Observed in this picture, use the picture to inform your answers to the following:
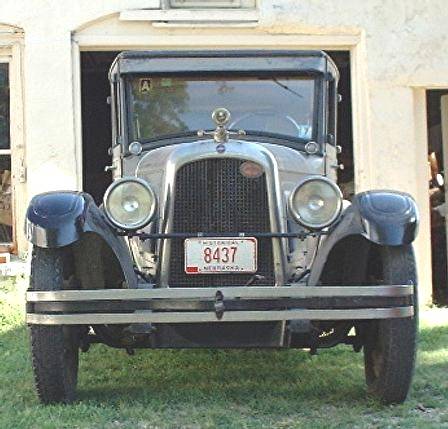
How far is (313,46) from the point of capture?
8953 mm

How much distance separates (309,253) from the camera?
489 centimetres

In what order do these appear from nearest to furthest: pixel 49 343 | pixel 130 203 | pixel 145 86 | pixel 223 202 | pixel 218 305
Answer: pixel 218 305 < pixel 49 343 < pixel 130 203 < pixel 223 202 < pixel 145 86

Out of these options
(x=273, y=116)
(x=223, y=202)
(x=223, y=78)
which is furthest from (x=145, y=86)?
(x=223, y=202)

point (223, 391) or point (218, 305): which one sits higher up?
point (218, 305)

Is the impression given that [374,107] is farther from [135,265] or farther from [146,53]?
[135,265]

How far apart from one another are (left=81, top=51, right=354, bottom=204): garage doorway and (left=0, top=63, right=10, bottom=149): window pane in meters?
0.90

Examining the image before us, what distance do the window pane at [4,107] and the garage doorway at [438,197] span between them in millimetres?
4595

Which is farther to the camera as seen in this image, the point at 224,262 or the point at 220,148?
the point at 220,148

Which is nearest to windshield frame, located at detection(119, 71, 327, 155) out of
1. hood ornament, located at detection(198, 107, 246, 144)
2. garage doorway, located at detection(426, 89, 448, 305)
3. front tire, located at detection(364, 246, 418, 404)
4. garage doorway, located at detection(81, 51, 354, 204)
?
hood ornament, located at detection(198, 107, 246, 144)

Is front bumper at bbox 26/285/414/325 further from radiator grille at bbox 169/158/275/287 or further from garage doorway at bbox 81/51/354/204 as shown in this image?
garage doorway at bbox 81/51/354/204

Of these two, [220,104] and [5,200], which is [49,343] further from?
[5,200]

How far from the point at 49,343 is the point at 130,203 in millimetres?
793

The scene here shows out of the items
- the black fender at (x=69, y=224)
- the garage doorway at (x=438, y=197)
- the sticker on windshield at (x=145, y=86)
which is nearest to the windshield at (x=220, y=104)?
the sticker on windshield at (x=145, y=86)

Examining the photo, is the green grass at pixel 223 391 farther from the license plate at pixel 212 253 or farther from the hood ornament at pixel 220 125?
the hood ornament at pixel 220 125
